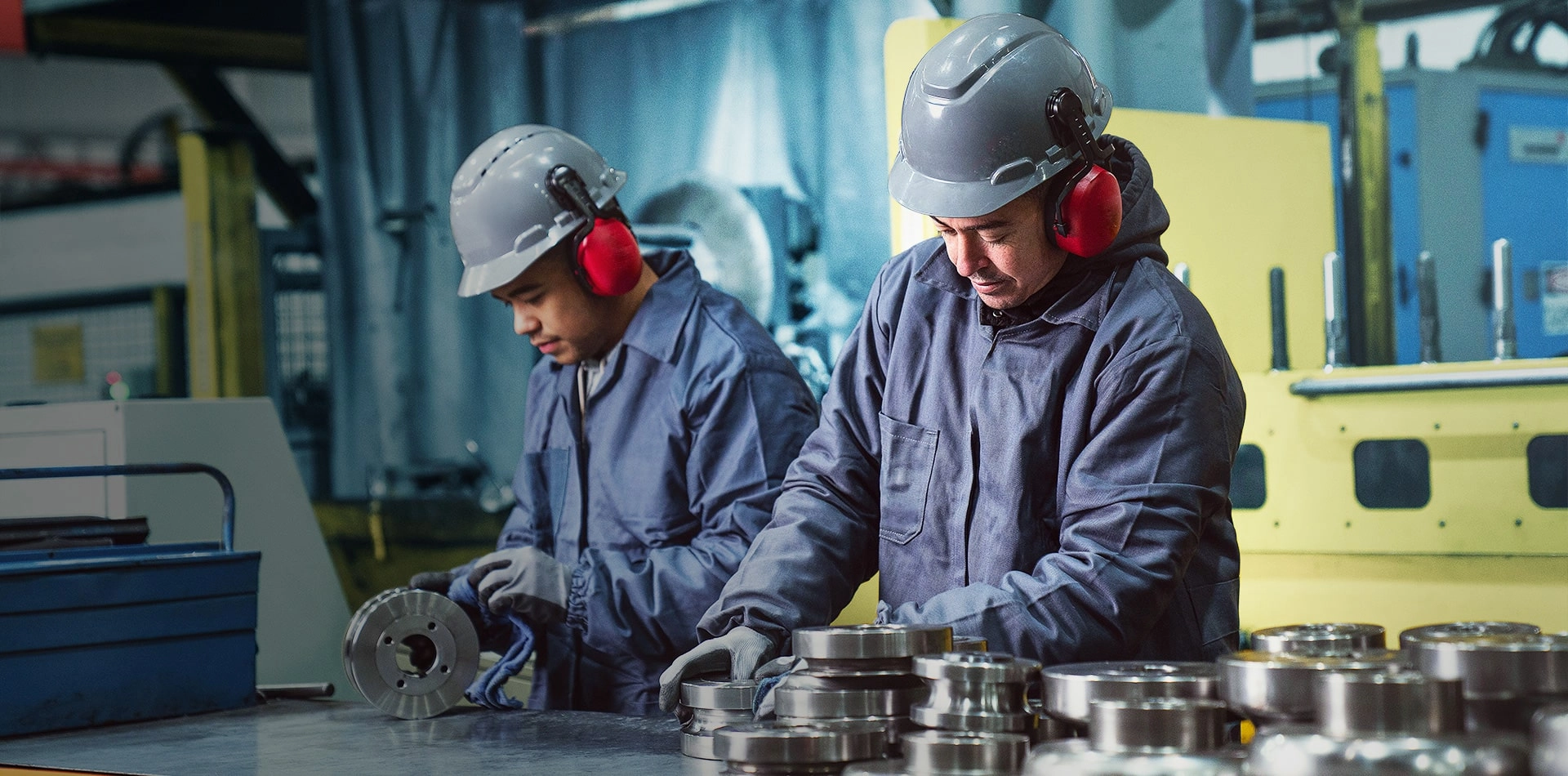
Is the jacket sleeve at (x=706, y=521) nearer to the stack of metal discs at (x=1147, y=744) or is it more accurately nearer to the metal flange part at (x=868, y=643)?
the metal flange part at (x=868, y=643)

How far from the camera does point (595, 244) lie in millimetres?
2229

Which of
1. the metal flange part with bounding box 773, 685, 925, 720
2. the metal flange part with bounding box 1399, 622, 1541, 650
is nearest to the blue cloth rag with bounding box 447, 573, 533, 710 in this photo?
the metal flange part with bounding box 773, 685, 925, 720

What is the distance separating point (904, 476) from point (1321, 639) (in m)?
0.65

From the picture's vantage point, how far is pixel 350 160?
4723 millimetres

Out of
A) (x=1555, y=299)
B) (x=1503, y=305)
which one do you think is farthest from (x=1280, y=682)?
(x=1555, y=299)

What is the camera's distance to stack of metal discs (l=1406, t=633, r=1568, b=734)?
1022mm

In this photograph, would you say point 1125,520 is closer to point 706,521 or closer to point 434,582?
point 706,521

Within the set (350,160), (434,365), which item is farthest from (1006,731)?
(350,160)

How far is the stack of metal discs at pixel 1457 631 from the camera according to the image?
117 centimetres

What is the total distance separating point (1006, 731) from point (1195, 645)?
1.82ft

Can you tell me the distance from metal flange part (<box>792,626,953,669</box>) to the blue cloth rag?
80 centimetres

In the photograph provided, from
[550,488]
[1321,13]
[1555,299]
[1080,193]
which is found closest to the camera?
[1080,193]

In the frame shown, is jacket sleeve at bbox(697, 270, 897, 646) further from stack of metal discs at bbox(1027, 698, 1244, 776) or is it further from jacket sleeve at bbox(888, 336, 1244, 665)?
stack of metal discs at bbox(1027, 698, 1244, 776)

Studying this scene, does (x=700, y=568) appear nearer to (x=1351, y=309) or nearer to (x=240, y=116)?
(x=1351, y=309)
